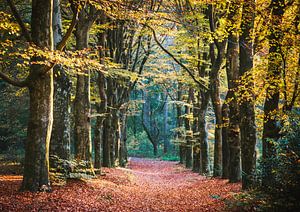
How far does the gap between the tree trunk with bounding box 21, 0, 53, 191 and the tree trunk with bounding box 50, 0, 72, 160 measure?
5.46 feet

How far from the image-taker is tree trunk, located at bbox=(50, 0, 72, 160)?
36.5 feet

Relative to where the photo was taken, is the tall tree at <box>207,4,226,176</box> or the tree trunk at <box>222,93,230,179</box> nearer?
the tall tree at <box>207,4,226,176</box>

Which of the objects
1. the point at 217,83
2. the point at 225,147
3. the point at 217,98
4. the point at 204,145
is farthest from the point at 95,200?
the point at 204,145

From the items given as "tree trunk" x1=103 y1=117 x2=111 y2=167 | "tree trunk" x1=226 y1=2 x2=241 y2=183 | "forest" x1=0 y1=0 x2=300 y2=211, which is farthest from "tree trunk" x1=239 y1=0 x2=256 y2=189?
"tree trunk" x1=103 y1=117 x2=111 y2=167

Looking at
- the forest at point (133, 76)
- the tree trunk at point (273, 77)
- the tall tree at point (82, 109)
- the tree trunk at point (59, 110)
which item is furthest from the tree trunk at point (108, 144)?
the tree trunk at point (273, 77)

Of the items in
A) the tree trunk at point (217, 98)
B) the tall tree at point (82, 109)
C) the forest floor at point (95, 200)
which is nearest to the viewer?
the forest floor at point (95, 200)

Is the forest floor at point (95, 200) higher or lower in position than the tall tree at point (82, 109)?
lower

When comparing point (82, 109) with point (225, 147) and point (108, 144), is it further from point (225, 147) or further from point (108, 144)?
point (225, 147)

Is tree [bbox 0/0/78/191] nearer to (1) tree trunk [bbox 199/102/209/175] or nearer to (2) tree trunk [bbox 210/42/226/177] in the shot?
(2) tree trunk [bbox 210/42/226/177]

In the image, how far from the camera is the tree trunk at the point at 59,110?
438 inches

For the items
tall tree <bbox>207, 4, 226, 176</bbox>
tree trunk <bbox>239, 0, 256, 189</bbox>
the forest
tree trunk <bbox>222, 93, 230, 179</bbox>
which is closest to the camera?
the forest

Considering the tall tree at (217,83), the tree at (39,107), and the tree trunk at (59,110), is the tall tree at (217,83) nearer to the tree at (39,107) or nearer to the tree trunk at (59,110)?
the tree trunk at (59,110)

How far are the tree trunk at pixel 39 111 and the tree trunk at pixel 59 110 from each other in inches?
65.6

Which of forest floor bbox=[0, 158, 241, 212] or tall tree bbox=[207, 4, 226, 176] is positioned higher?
tall tree bbox=[207, 4, 226, 176]
